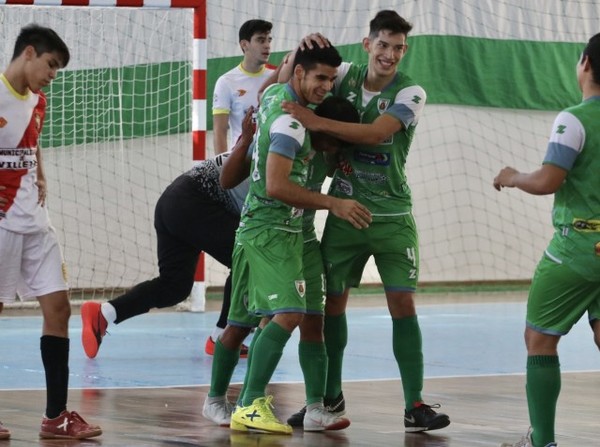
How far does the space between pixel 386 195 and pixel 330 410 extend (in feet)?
3.21

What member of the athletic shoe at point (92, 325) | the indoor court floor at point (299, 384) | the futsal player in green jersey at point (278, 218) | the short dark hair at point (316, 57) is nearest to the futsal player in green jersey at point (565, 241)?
the indoor court floor at point (299, 384)

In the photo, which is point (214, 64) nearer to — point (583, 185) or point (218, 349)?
point (218, 349)

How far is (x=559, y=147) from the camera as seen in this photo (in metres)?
4.46

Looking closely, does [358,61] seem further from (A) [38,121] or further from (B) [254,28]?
(A) [38,121]

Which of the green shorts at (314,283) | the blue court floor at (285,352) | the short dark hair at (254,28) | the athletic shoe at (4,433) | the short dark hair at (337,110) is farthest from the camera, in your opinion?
the short dark hair at (254,28)

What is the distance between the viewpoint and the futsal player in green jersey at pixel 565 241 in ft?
14.7

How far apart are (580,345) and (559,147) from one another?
508 centimetres

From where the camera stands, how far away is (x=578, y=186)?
4.55 metres

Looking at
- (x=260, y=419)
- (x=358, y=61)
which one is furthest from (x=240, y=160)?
(x=358, y=61)

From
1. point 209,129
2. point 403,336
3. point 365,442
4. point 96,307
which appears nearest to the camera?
point 365,442

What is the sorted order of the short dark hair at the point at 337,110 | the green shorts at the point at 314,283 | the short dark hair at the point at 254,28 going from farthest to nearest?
the short dark hair at the point at 254,28 → the green shorts at the point at 314,283 → the short dark hair at the point at 337,110

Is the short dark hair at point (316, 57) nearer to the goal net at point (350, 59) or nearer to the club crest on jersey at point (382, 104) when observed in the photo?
the club crest on jersey at point (382, 104)

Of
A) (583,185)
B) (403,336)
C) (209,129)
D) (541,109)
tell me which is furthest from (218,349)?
(541,109)

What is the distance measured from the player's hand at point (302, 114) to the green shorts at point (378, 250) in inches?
21.6
